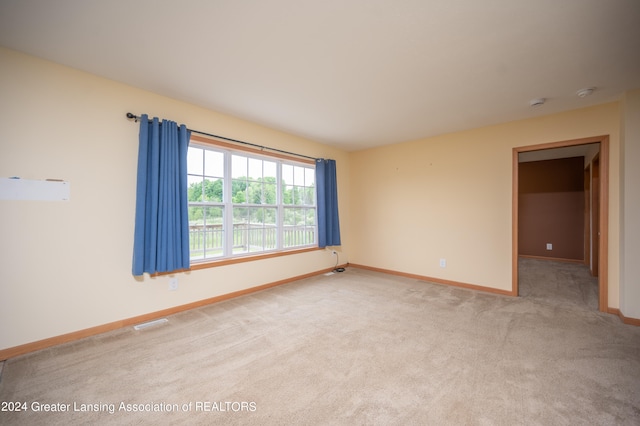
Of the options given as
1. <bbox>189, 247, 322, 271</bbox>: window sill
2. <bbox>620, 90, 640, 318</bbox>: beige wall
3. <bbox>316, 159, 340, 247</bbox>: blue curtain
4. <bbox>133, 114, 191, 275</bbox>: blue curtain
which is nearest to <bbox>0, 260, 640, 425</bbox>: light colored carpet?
<bbox>620, 90, 640, 318</bbox>: beige wall

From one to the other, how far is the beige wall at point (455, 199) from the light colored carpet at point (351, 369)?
39.5 inches

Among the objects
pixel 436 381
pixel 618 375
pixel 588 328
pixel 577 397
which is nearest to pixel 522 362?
pixel 577 397

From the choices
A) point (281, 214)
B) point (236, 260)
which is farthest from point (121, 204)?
point (281, 214)

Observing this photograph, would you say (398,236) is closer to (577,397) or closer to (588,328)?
(588,328)

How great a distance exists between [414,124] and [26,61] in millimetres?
4171

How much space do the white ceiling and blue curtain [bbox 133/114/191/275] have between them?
54 centimetres

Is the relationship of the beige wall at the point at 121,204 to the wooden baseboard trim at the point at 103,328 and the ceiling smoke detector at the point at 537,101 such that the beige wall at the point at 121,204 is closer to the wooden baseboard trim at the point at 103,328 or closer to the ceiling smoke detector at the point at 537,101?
the wooden baseboard trim at the point at 103,328

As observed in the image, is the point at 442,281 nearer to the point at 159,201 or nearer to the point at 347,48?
the point at 347,48

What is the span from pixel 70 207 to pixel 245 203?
1868mm

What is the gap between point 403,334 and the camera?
2543 millimetres

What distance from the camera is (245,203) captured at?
3.85 m

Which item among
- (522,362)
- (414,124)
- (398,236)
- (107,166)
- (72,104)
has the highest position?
(414,124)

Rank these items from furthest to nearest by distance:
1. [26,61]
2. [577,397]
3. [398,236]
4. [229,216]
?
1. [398,236]
2. [229,216]
3. [26,61]
4. [577,397]

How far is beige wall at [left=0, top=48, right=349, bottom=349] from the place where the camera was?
85.0 inches
